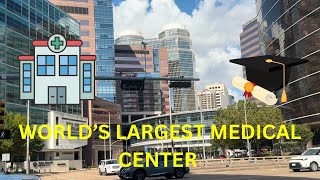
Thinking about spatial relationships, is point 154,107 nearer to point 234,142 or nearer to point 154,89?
point 154,89

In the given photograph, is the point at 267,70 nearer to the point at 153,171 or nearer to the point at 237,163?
the point at 153,171

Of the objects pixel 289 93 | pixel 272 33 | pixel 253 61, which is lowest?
pixel 253 61

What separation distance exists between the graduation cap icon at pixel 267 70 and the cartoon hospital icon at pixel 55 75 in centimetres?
617

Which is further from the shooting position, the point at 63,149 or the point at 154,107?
the point at 154,107

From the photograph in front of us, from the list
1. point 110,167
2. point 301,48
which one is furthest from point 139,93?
point 110,167

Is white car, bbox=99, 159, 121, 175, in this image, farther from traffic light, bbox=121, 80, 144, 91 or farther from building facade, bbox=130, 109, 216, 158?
building facade, bbox=130, 109, 216, 158

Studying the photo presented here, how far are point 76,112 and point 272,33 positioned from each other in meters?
49.5

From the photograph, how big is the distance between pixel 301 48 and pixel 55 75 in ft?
251

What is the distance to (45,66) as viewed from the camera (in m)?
16.2

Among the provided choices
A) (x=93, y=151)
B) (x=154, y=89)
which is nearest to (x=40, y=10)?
(x=93, y=151)

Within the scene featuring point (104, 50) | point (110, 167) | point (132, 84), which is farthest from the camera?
point (104, 50)

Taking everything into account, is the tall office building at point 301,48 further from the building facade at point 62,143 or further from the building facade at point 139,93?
the building facade at point 139,93

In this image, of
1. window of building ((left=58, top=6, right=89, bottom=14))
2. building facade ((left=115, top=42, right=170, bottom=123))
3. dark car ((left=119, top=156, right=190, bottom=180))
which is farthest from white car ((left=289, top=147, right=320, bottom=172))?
building facade ((left=115, top=42, right=170, bottom=123))

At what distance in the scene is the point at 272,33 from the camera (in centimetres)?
9900
